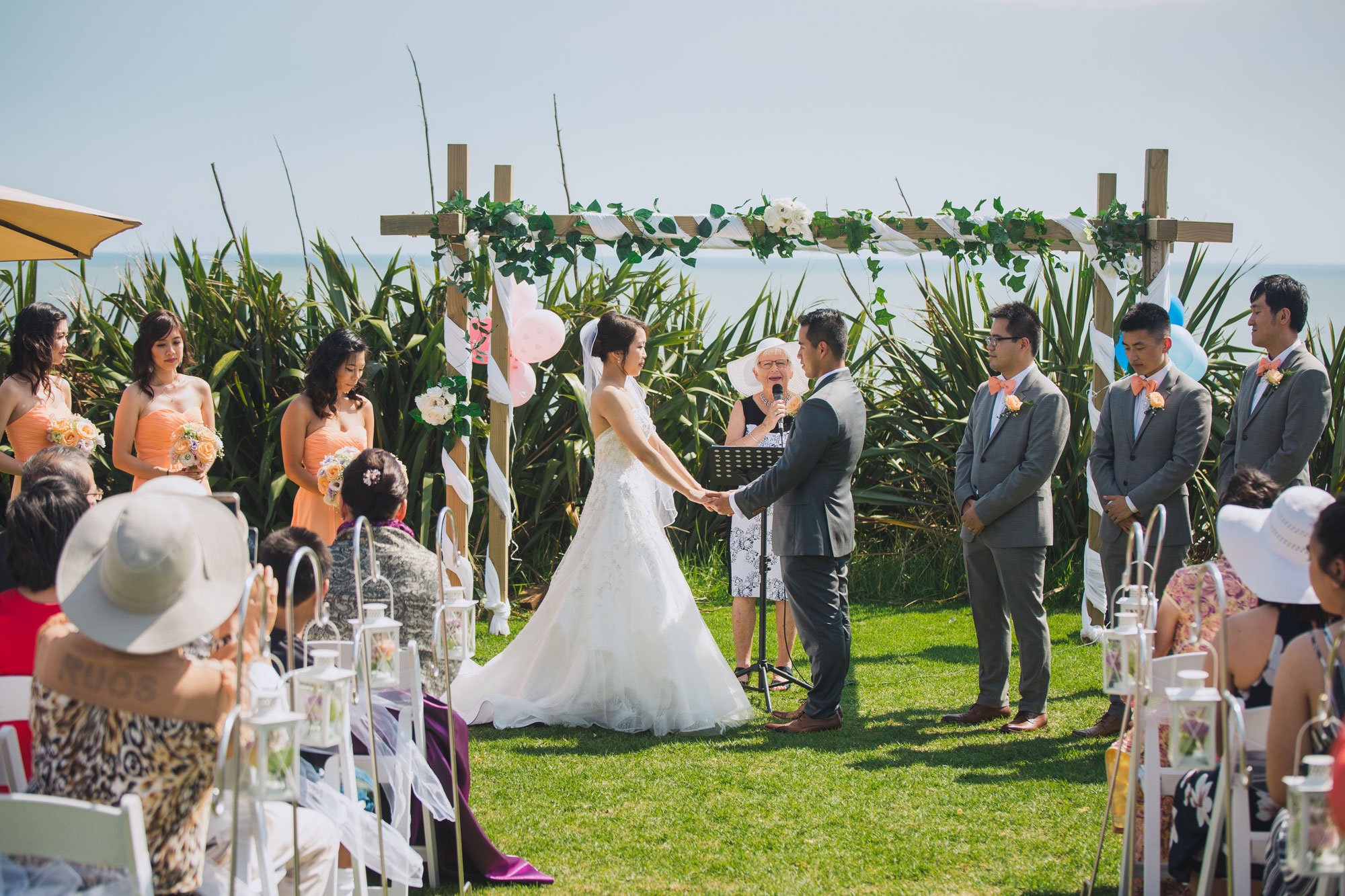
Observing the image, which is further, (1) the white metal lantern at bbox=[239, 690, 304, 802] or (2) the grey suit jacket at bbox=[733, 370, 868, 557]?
(2) the grey suit jacket at bbox=[733, 370, 868, 557]

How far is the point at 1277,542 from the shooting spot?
7.25ft

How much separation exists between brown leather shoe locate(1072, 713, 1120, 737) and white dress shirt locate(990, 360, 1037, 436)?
123 cm

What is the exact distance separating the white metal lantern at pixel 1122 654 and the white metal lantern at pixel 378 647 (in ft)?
4.78

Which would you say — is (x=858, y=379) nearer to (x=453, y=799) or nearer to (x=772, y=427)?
(x=772, y=427)

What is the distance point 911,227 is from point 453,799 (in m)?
4.12

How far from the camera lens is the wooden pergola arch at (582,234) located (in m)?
5.84

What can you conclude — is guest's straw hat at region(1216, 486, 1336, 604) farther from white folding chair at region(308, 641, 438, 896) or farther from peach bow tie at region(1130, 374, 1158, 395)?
peach bow tie at region(1130, 374, 1158, 395)

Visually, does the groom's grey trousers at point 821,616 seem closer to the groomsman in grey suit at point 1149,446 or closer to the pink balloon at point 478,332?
the groomsman in grey suit at point 1149,446

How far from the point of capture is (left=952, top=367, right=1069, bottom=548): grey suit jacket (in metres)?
4.32

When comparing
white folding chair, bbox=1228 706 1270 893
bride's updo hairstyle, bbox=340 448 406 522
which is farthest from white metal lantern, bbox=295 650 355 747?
white folding chair, bbox=1228 706 1270 893

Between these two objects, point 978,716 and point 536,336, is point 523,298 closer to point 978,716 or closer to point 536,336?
point 536,336

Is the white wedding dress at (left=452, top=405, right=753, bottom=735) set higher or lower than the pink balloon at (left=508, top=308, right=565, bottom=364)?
lower

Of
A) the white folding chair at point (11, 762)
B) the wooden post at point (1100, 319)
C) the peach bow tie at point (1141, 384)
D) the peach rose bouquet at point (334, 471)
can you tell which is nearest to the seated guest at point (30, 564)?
the white folding chair at point (11, 762)

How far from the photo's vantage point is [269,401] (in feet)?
22.9
